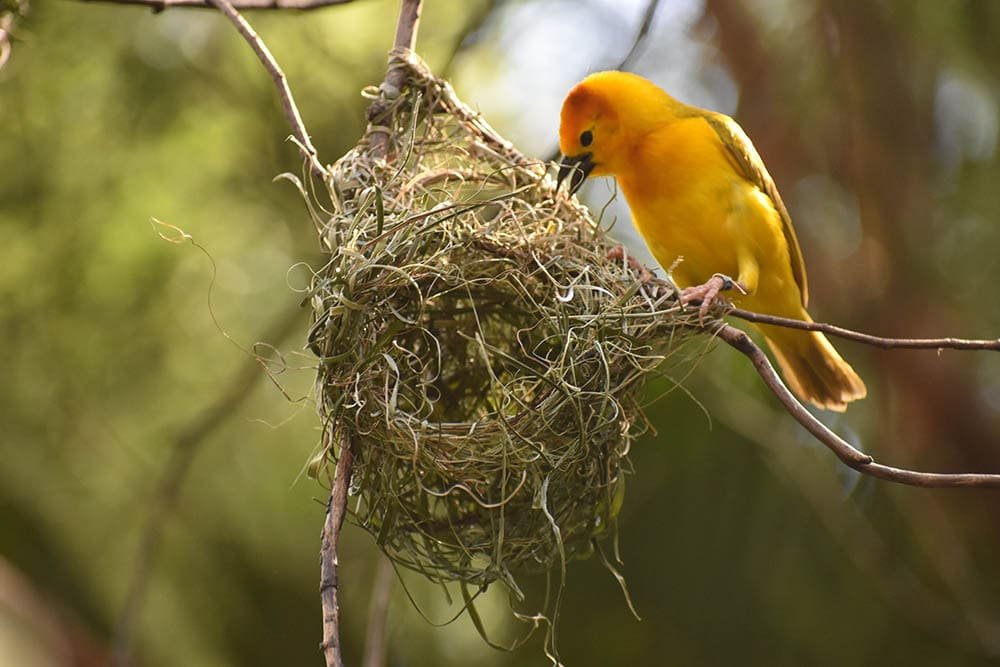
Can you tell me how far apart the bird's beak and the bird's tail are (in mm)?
675

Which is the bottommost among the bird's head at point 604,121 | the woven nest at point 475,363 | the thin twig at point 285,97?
the woven nest at point 475,363

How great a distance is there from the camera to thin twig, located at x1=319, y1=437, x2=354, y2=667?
55.6 inches

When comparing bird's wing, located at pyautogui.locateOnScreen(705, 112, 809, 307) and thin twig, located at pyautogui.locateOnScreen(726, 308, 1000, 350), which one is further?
bird's wing, located at pyautogui.locateOnScreen(705, 112, 809, 307)

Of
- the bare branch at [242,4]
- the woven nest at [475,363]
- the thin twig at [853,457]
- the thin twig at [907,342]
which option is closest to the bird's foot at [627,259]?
the woven nest at [475,363]

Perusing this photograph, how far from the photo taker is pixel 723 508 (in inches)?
161

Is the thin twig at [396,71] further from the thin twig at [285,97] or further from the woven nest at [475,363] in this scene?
the thin twig at [285,97]

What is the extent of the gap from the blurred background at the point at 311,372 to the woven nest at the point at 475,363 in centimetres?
151

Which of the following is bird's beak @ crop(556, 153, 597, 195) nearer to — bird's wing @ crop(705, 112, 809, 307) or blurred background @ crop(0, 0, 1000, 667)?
bird's wing @ crop(705, 112, 809, 307)

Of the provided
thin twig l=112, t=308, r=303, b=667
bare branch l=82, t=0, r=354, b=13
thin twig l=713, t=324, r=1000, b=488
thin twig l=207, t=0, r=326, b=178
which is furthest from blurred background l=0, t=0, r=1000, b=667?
thin twig l=713, t=324, r=1000, b=488

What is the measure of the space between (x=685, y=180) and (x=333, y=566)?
4.74 ft

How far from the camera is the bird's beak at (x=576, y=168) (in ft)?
8.28

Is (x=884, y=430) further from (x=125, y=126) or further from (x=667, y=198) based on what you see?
(x=125, y=126)

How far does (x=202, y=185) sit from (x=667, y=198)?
74.7 inches

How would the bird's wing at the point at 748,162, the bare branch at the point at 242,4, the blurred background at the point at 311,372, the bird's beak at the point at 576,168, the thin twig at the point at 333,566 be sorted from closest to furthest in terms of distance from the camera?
the thin twig at the point at 333,566
the bare branch at the point at 242,4
the bird's beak at the point at 576,168
the bird's wing at the point at 748,162
the blurred background at the point at 311,372
